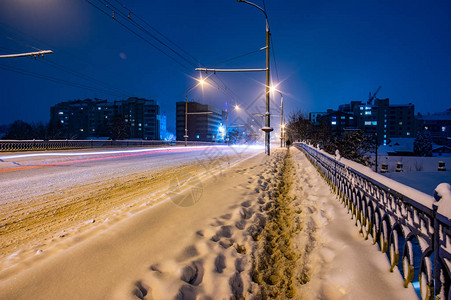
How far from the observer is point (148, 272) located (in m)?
2.45

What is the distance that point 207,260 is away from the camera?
2.82 metres

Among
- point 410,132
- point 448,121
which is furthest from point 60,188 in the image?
point 448,121

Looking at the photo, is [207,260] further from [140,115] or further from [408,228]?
[140,115]

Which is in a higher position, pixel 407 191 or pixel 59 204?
pixel 407 191

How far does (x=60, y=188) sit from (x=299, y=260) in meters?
6.79

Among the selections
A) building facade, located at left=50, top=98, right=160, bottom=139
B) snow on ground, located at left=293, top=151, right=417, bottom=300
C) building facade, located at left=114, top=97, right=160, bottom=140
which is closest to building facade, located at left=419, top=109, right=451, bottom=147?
building facade, located at left=114, top=97, right=160, bottom=140

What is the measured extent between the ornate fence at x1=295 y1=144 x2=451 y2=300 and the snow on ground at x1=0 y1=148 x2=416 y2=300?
0.20 metres

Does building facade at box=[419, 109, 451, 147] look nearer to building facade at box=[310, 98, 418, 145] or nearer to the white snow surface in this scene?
building facade at box=[310, 98, 418, 145]

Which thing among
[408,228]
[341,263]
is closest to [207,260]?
[341,263]

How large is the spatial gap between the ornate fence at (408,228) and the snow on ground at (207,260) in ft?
0.67

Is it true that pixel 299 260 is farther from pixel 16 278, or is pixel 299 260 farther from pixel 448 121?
pixel 448 121

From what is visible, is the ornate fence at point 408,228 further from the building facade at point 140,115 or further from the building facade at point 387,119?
the building facade at point 140,115

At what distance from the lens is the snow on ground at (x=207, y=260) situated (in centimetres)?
220

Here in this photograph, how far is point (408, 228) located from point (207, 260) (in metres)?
2.25
